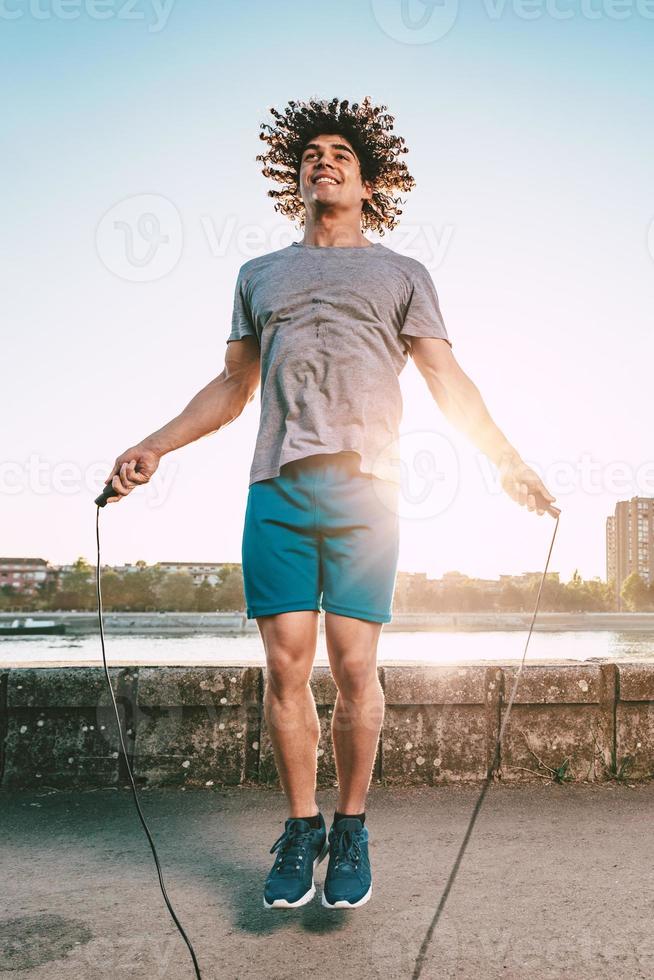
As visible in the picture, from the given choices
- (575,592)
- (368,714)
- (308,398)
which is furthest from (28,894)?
(575,592)

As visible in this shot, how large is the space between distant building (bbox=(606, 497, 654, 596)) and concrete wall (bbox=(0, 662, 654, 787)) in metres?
122

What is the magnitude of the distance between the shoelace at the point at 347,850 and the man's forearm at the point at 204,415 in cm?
122

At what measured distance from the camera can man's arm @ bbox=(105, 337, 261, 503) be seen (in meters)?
2.36

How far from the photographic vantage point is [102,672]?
3.54 metres

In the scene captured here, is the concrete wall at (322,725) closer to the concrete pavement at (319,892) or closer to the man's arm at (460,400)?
the concrete pavement at (319,892)

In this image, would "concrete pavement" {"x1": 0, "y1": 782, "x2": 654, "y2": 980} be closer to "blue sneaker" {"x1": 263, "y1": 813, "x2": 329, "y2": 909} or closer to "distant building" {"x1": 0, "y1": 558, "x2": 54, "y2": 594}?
"blue sneaker" {"x1": 263, "y1": 813, "x2": 329, "y2": 909}

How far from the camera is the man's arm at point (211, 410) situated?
236 centimetres

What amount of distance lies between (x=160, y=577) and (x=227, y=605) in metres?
11.3

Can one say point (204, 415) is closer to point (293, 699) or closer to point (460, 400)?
point (460, 400)

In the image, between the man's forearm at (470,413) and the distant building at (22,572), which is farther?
the distant building at (22,572)

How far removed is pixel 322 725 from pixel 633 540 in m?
129

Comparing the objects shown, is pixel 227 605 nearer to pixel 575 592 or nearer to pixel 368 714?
pixel 575 592

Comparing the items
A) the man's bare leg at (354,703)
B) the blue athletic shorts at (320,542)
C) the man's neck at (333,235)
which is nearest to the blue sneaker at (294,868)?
the man's bare leg at (354,703)

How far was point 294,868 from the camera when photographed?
80.0 inches
